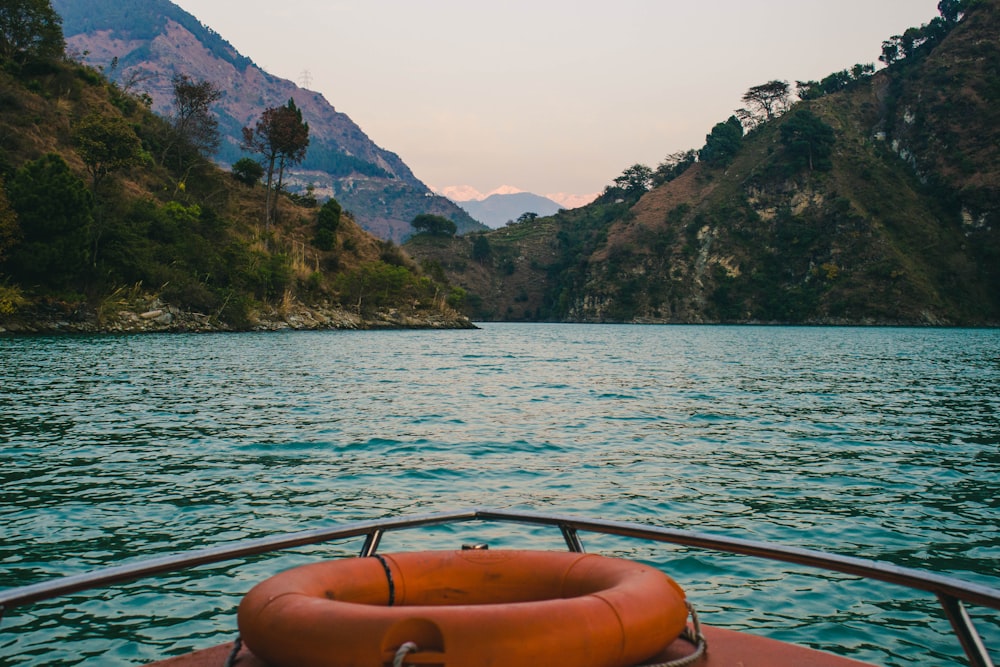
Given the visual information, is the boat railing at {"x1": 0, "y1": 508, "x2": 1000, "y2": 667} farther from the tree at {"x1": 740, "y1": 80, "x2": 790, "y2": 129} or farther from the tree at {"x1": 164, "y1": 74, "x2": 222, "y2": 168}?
the tree at {"x1": 740, "y1": 80, "x2": 790, "y2": 129}

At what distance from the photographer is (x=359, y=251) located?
9044cm

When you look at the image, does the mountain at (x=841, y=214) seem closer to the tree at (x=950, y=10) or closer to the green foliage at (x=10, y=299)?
the tree at (x=950, y=10)

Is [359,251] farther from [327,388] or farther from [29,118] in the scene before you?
[327,388]

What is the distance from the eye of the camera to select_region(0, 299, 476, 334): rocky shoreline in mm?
42750

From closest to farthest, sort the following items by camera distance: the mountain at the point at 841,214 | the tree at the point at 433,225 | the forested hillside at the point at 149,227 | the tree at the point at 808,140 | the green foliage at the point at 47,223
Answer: the green foliage at the point at 47,223 < the forested hillside at the point at 149,227 < the mountain at the point at 841,214 < the tree at the point at 808,140 < the tree at the point at 433,225

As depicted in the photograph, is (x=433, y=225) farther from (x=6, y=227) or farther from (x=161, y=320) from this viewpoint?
(x=6, y=227)

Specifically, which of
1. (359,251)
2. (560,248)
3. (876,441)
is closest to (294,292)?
(359,251)

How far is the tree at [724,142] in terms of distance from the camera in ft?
480

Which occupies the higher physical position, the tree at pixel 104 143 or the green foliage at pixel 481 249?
the green foliage at pixel 481 249

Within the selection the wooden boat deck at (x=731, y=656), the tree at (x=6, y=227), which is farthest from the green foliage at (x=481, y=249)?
the wooden boat deck at (x=731, y=656)

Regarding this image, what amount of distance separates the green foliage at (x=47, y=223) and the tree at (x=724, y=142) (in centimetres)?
12865

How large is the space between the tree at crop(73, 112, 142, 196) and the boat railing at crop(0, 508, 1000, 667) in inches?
2191

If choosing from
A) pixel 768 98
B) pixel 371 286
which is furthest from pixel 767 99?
pixel 371 286

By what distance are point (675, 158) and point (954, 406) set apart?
158 meters
